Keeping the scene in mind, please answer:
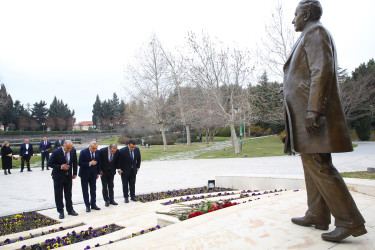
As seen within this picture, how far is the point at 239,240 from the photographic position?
10.1ft

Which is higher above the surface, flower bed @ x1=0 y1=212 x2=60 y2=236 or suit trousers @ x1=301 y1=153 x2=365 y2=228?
suit trousers @ x1=301 y1=153 x2=365 y2=228

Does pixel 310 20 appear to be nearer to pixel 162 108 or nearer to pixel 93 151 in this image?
pixel 93 151

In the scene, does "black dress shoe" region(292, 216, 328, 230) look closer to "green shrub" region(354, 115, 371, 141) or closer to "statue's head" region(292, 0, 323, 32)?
"statue's head" region(292, 0, 323, 32)

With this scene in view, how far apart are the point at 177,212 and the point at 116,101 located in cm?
10302

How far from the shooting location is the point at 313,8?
133 inches

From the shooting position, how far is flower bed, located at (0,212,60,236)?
611 cm

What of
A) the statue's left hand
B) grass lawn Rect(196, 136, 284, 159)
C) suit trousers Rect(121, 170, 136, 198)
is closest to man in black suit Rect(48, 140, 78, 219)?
suit trousers Rect(121, 170, 136, 198)

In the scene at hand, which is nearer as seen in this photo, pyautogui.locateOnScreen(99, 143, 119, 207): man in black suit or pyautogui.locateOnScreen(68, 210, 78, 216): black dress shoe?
pyautogui.locateOnScreen(68, 210, 78, 216): black dress shoe

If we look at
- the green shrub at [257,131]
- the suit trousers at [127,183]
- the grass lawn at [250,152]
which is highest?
the green shrub at [257,131]

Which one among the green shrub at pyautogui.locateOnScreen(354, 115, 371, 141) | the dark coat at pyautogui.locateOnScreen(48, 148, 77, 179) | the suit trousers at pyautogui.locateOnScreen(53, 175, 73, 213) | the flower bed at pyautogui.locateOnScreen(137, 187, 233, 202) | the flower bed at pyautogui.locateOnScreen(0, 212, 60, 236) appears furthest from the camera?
the green shrub at pyautogui.locateOnScreen(354, 115, 371, 141)

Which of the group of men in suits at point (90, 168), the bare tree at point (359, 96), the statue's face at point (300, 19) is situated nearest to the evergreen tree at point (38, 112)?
the bare tree at point (359, 96)

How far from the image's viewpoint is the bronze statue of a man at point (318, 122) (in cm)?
295

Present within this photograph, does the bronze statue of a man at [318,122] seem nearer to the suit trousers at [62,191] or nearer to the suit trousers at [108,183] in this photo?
the suit trousers at [62,191]

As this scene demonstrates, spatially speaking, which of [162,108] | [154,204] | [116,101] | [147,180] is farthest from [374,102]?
[116,101]
